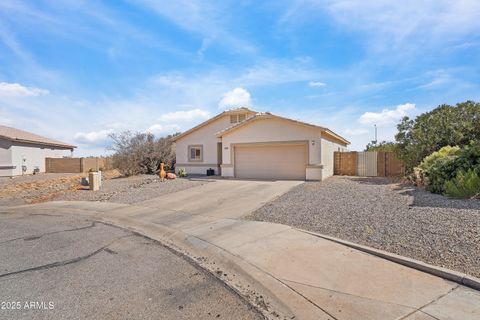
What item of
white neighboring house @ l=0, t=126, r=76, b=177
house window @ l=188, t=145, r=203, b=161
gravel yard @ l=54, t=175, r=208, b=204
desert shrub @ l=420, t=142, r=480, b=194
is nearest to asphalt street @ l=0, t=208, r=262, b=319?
gravel yard @ l=54, t=175, r=208, b=204

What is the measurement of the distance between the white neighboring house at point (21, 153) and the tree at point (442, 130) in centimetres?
3060

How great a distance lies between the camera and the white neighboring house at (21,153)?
2534 cm

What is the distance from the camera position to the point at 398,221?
6965mm

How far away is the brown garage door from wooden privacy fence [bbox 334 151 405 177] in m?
5.12

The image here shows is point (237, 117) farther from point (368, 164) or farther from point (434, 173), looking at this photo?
point (434, 173)

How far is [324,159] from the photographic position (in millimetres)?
17969

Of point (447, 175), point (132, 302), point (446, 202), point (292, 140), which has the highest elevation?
point (292, 140)

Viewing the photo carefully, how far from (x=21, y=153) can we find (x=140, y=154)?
12.7m

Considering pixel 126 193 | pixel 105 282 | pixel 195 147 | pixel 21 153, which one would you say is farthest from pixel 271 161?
pixel 21 153

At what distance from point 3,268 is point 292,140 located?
1479cm

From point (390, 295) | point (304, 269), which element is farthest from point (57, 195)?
point (390, 295)

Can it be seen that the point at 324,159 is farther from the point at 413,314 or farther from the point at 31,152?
the point at 31,152

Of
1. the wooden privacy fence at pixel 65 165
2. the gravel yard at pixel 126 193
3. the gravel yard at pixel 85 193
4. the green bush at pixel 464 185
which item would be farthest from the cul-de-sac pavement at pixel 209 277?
the wooden privacy fence at pixel 65 165

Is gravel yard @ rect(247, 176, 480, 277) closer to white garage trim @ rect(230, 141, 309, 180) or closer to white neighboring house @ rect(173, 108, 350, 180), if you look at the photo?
white neighboring house @ rect(173, 108, 350, 180)
